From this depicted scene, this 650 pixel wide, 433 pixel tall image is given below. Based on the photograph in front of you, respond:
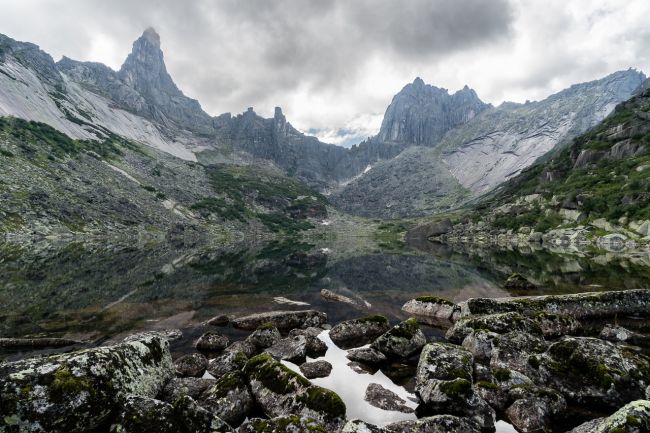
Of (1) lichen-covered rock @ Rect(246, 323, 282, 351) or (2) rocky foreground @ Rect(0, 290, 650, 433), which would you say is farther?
(1) lichen-covered rock @ Rect(246, 323, 282, 351)

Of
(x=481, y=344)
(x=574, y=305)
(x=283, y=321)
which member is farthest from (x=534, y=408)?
(x=574, y=305)

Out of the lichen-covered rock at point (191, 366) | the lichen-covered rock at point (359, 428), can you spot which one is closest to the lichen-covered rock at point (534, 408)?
the lichen-covered rock at point (359, 428)

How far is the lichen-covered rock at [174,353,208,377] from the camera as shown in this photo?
51.8 ft

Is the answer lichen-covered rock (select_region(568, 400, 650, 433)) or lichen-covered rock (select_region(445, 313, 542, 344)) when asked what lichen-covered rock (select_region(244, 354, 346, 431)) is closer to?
lichen-covered rock (select_region(568, 400, 650, 433))

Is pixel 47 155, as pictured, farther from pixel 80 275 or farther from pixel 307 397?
pixel 307 397

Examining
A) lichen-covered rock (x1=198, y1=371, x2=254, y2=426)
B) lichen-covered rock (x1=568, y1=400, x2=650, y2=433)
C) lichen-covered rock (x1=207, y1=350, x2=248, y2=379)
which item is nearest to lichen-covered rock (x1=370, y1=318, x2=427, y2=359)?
lichen-covered rock (x1=207, y1=350, x2=248, y2=379)

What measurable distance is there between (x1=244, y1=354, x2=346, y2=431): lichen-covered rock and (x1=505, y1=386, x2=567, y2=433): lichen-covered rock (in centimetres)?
573

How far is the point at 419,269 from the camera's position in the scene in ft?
191

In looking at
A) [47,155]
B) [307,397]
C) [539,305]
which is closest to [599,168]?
[539,305]

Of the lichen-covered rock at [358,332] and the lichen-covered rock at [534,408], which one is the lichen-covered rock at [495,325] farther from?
the lichen-covered rock at [534,408]

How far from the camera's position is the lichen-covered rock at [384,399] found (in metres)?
12.6

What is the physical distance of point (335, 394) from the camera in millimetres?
11727

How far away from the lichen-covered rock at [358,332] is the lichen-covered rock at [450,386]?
5.79 meters

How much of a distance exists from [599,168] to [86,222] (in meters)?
209
